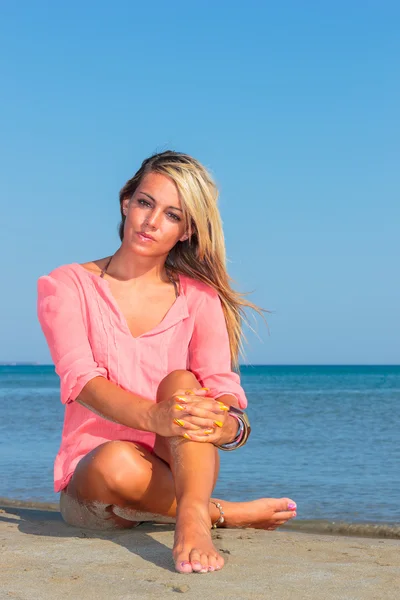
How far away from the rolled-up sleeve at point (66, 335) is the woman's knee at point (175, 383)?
0.86 ft

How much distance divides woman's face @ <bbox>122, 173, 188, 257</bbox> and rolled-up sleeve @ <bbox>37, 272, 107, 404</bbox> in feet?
1.33

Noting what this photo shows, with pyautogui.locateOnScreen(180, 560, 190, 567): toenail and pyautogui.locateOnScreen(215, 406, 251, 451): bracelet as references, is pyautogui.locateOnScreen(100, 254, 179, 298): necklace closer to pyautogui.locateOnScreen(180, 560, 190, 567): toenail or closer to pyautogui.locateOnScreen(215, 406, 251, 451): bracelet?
pyautogui.locateOnScreen(215, 406, 251, 451): bracelet

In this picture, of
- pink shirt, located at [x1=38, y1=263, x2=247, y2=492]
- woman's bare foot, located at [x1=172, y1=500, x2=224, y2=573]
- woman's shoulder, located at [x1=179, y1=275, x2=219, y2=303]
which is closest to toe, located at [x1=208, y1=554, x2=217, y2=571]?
woman's bare foot, located at [x1=172, y1=500, x2=224, y2=573]

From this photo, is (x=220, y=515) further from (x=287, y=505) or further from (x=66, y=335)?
(x=66, y=335)

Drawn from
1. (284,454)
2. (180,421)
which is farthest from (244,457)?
(180,421)

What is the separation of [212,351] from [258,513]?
0.84 m

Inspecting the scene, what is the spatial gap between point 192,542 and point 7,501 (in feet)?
10.3

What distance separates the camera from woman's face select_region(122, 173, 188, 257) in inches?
143

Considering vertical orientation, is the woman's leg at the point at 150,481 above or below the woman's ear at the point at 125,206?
below

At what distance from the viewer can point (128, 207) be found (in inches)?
150

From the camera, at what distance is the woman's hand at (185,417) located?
9.86 ft

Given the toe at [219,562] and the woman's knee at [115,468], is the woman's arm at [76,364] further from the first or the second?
the toe at [219,562]

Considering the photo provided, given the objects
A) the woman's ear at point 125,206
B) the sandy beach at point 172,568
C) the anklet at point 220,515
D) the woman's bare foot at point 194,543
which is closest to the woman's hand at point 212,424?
the woman's bare foot at point 194,543

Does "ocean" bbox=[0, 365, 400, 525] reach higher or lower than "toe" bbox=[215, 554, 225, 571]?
lower
